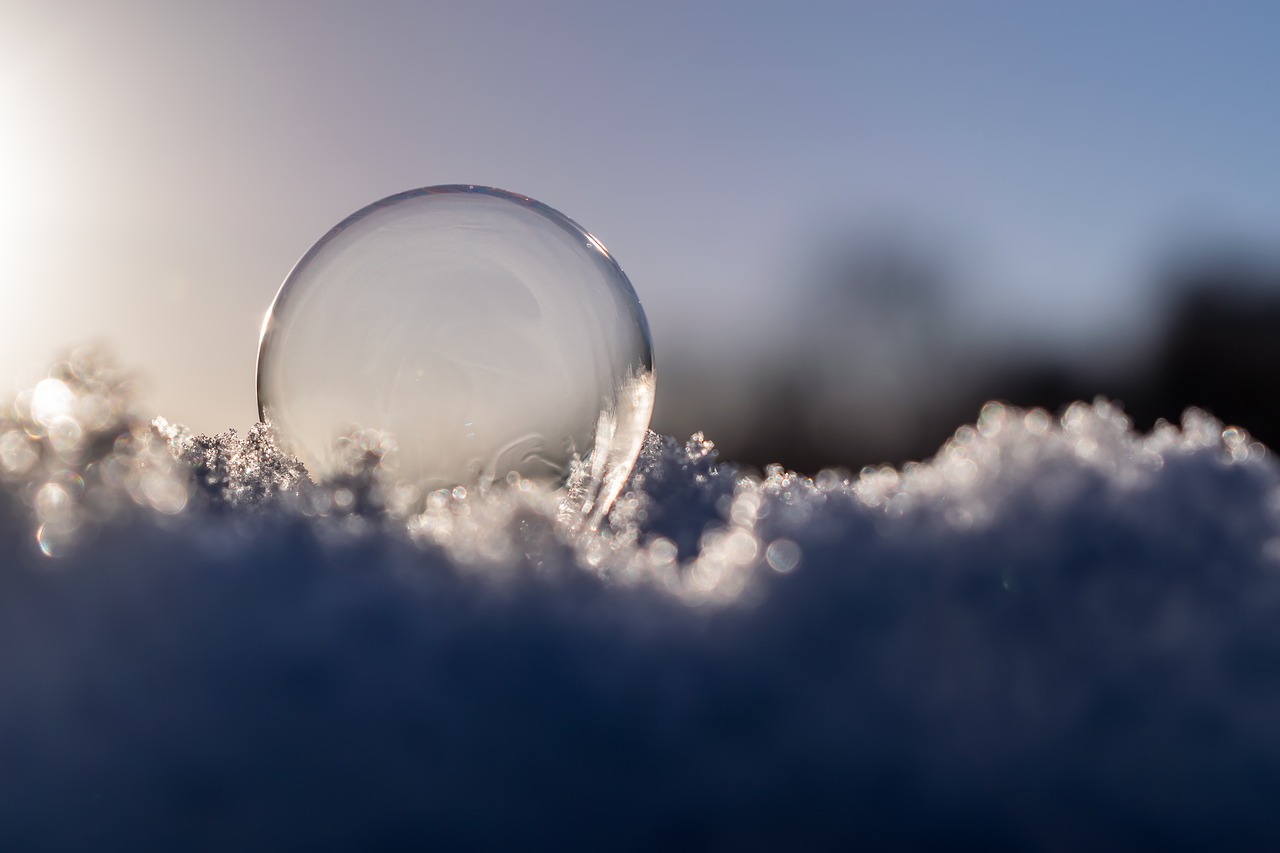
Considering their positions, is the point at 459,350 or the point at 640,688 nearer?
the point at 640,688

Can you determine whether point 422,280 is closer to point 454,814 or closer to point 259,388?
point 259,388

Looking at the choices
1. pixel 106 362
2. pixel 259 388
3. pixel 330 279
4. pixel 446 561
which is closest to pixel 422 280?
pixel 330 279

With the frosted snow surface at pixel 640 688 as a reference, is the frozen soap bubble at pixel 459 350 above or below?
above

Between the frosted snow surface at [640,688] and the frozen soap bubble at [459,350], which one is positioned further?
the frozen soap bubble at [459,350]

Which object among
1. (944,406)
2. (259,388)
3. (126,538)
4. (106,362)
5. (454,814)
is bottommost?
(454,814)

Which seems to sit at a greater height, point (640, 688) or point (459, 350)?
point (459, 350)
